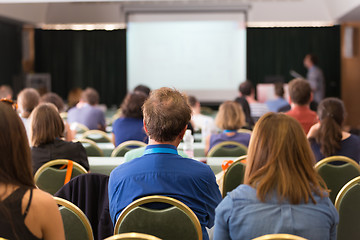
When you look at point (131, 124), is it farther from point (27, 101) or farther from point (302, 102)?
point (302, 102)

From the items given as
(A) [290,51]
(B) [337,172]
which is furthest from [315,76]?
(B) [337,172]

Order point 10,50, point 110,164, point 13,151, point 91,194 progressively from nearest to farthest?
1. point 13,151
2. point 91,194
3. point 110,164
4. point 10,50

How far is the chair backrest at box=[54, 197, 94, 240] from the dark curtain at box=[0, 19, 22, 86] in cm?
931

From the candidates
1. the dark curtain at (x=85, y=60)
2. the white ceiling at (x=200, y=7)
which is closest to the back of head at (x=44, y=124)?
the white ceiling at (x=200, y=7)

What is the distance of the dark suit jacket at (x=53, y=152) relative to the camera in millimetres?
3492

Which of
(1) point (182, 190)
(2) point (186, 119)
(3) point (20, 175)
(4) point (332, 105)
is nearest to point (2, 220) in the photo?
(3) point (20, 175)

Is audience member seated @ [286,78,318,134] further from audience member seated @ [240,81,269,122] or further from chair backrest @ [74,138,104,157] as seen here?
audience member seated @ [240,81,269,122]

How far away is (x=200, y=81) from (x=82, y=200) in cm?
979

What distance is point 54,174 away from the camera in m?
3.28

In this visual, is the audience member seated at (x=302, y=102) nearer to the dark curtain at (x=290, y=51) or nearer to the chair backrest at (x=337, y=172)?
the chair backrest at (x=337, y=172)

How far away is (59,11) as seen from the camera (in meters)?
12.3

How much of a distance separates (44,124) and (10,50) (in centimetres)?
835

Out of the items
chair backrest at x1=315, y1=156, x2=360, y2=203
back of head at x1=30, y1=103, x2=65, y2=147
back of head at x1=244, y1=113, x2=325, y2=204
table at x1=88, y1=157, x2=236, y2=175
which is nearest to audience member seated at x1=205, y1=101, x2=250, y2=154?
table at x1=88, y1=157, x2=236, y2=175

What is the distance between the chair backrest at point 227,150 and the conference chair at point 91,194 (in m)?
1.92
